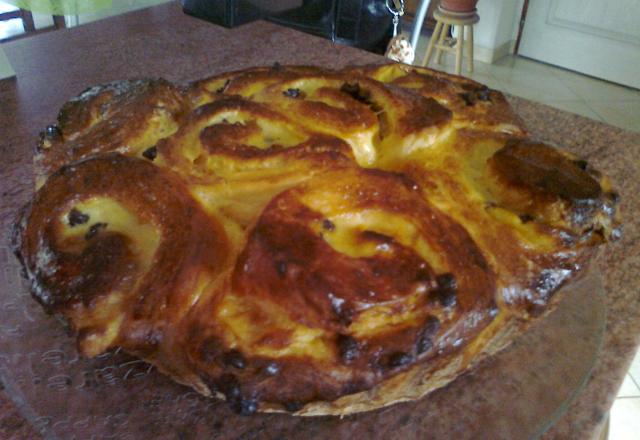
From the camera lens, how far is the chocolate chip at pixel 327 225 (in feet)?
1.77

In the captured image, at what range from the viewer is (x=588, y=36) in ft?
10.6

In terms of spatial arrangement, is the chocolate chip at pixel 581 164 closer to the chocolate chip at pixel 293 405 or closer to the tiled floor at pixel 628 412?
the chocolate chip at pixel 293 405

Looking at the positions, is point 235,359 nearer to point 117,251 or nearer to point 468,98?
point 117,251

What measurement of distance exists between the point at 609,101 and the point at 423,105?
2.70 metres

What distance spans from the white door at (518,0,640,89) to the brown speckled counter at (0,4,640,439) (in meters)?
2.30

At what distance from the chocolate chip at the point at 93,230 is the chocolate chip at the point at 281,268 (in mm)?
177

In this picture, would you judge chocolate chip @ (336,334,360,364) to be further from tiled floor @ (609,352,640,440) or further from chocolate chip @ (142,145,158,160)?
tiled floor @ (609,352,640,440)

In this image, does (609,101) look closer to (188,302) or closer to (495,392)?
(495,392)

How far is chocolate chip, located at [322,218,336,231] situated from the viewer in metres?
0.54

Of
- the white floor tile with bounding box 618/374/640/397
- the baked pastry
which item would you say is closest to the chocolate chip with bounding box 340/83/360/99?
the baked pastry

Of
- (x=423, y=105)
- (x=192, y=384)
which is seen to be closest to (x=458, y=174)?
(x=423, y=105)

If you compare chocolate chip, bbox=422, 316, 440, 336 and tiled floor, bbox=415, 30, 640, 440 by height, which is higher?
chocolate chip, bbox=422, 316, 440, 336

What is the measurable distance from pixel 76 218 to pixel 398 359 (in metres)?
0.32

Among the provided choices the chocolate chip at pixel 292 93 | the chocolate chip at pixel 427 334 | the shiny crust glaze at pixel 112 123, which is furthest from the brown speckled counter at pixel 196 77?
the chocolate chip at pixel 292 93
